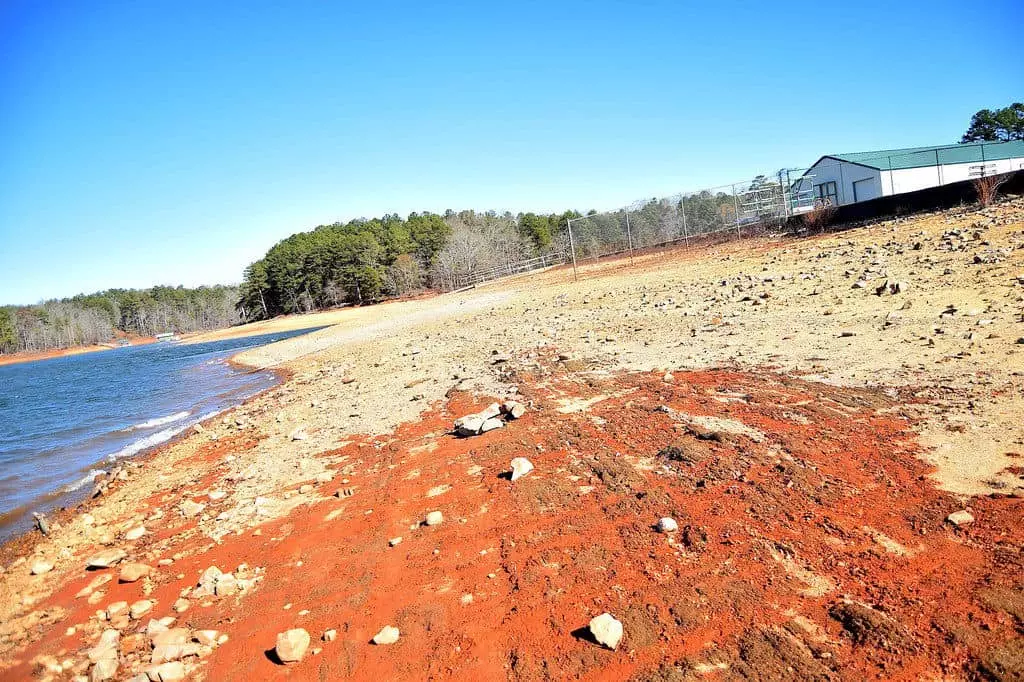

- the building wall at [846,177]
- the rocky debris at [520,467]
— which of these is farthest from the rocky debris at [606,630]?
the building wall at [846,177]

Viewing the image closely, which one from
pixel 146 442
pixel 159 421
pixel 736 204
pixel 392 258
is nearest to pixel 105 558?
pixel 146 442

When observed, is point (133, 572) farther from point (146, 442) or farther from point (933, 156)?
point (933, 156)

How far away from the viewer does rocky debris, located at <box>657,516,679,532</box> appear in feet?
13.0

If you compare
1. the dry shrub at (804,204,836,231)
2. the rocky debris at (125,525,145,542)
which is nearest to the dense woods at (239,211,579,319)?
the dry shrub at (804,204,836,231)

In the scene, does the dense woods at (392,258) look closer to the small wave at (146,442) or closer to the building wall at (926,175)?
the building wall at (926,175)

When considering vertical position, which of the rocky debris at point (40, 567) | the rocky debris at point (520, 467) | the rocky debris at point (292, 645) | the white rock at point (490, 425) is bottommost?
the rocky debris at point (40, 567)

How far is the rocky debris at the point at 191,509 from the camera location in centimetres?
638

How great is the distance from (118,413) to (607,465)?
58.5ft

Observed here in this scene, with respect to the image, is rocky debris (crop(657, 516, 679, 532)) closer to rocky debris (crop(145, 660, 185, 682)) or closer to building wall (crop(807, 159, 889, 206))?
rocky debris (crop(145, 660, 185, 682))

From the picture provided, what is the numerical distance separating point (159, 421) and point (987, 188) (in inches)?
1048

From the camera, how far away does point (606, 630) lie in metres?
Answer: 3.00

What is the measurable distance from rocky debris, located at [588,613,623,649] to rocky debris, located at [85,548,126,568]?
498 centimetres

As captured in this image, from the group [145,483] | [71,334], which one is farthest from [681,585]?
[71,334]

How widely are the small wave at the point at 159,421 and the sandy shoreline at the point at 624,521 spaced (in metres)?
4.67
